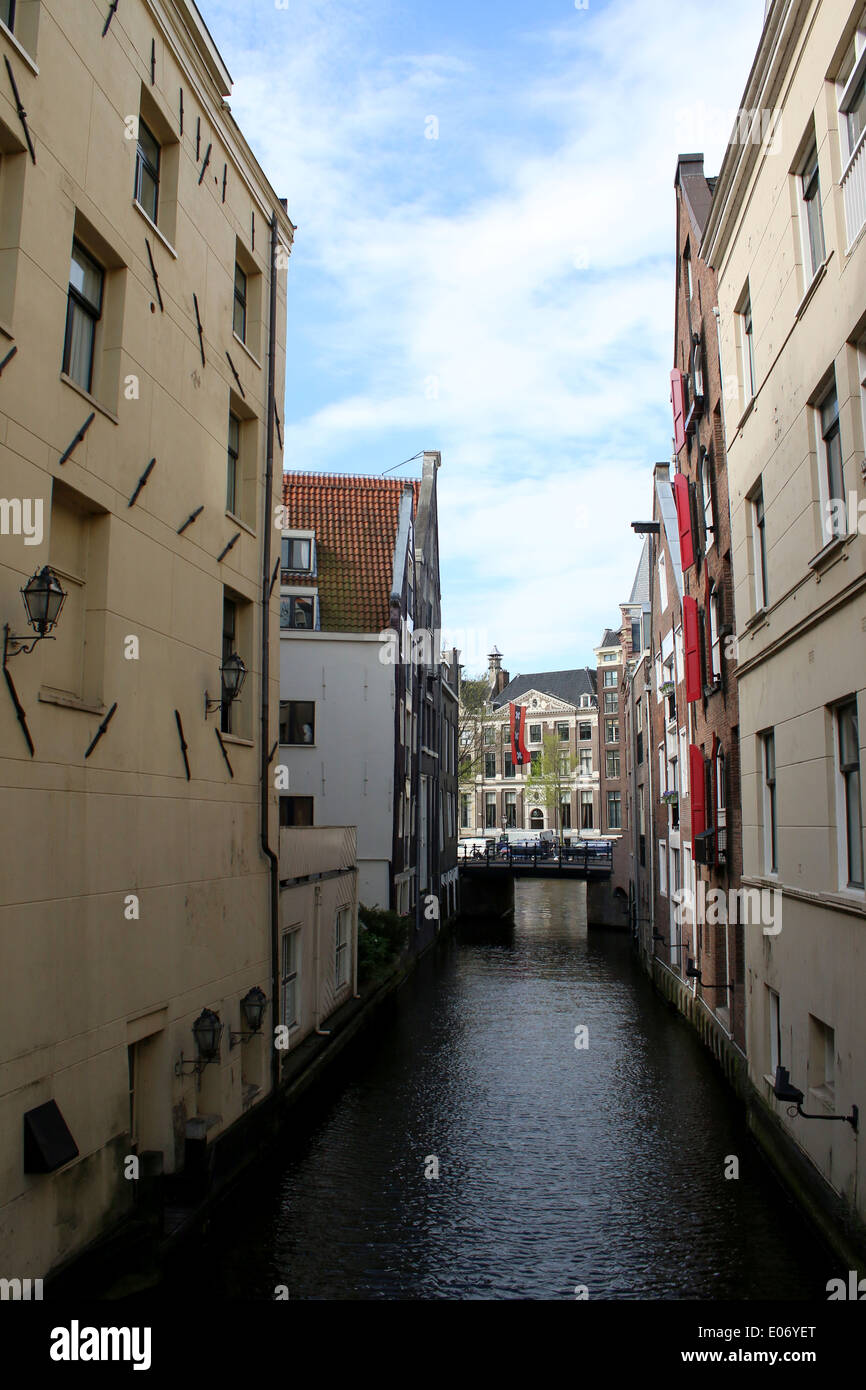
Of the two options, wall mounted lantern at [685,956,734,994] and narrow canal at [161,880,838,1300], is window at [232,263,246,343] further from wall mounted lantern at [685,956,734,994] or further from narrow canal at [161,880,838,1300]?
wall mounted lantern at [685,956,734,994]

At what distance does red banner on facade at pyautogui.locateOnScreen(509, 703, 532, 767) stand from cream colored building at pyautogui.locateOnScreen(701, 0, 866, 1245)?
182 ft

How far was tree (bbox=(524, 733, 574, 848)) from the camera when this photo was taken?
7600 cm

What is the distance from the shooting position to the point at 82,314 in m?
8.80

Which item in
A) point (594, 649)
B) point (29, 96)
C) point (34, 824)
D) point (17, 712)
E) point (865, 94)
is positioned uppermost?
point (594, 649)

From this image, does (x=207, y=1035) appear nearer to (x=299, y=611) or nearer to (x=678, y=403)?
(x=678, y=403)

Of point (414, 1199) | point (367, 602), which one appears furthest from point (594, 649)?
point (414, 1199)

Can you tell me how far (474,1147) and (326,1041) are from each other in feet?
13.4

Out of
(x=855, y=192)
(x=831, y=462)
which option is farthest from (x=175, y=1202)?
(x=855, y=192)

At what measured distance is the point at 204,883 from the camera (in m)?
10.8

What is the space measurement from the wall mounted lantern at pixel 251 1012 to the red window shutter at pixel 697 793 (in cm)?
916

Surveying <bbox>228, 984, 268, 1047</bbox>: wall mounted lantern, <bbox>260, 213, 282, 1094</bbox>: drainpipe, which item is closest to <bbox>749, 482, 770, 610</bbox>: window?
<bbox>260, 213, 282, 1094</bbox>: drainpipe

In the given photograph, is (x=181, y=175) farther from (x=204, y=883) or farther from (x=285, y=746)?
(x=285, y=746)

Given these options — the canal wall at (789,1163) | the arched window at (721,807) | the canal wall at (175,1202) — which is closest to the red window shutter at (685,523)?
the arched window at (721,807)

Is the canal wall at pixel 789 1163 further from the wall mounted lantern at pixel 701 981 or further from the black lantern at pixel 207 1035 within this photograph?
the black lantern at pixel 207 1035
